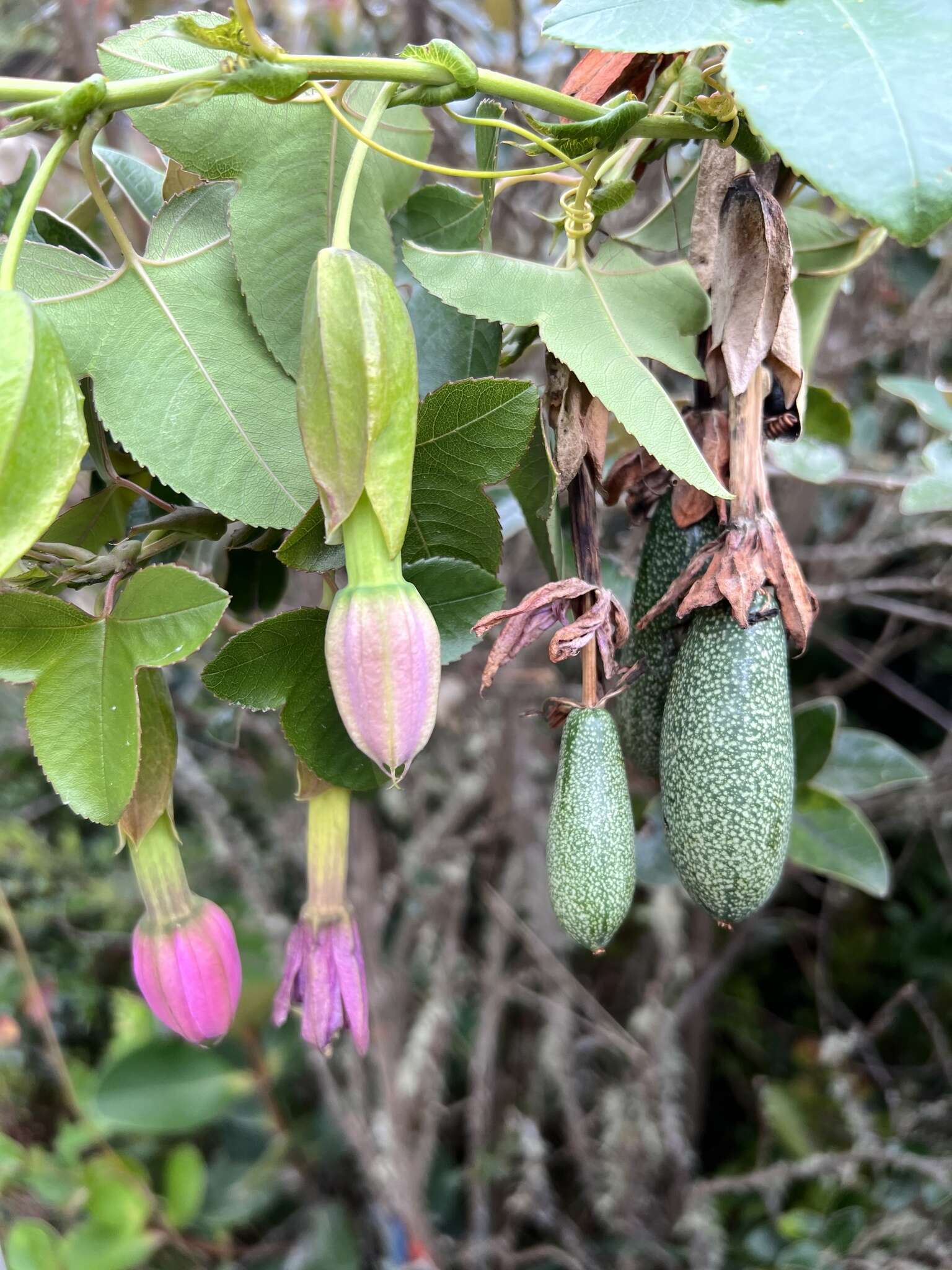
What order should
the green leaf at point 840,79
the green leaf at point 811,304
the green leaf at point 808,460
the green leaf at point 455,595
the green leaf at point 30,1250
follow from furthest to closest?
1. the green leaf at point 30,1250
2. the green leaf at point 808,460
3. the green leaf at point 811,304
4. the green leaf at point 455,595
5. the green leaf at point 840,79

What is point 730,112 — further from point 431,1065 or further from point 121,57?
point 431,1065

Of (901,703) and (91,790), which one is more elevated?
(91,790)

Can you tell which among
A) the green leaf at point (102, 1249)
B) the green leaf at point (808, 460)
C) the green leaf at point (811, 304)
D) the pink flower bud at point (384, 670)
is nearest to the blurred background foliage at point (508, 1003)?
the green leaf at point (102, 1249)

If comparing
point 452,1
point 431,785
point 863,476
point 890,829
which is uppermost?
point 452,1

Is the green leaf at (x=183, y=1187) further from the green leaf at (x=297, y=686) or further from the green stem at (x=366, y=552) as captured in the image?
the green stem at (x=366, y=552)

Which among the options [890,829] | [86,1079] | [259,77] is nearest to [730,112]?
[259,77]

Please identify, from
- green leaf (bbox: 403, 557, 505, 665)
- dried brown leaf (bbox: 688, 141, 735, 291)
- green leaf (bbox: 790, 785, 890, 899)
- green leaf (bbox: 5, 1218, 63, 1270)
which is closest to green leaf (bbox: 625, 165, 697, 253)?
dried brown leaf (bbox: 688, 141, 735, 291)
